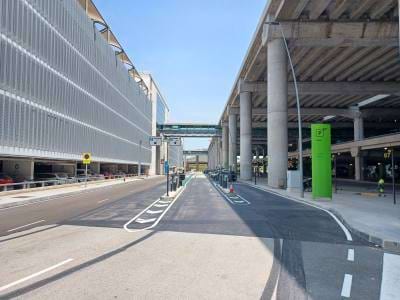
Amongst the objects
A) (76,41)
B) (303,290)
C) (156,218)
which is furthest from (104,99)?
(303,290)

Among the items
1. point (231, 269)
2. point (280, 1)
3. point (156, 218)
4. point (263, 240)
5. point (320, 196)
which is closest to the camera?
point (231, 269)

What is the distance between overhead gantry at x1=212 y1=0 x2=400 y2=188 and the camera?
31.5m

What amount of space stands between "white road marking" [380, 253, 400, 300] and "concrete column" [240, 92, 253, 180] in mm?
50226

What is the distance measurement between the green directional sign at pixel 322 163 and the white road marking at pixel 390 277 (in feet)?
44.1

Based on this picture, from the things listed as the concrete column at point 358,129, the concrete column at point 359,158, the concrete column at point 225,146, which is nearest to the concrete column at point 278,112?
the concrete column at point 359,158

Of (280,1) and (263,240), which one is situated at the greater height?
(280,1)

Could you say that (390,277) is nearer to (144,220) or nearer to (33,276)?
(33,276)

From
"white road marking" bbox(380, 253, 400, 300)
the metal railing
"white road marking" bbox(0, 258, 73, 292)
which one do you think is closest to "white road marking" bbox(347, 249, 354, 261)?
"white road marking" bbox(380, 253, 400, 300)

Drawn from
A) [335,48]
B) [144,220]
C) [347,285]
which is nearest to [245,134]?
[335,48]

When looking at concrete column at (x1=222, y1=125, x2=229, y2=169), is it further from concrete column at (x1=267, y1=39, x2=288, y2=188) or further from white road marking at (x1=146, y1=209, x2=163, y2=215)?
white road marking at (x1=146, y1=209, x2=163, y2=215)

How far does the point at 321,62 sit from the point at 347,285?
1548 inches

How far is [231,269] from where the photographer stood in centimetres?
686

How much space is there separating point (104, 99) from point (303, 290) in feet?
179

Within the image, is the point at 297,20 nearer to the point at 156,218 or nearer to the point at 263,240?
the point at 156,218
